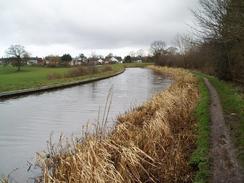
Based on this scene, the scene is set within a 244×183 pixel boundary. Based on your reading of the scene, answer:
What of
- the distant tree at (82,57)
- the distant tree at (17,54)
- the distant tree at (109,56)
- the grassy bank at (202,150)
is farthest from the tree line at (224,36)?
the distant tree at (109,56)

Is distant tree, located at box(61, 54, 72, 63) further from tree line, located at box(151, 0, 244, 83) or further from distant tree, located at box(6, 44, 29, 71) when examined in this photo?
tree line, located at box(151, 0, 244, 83)

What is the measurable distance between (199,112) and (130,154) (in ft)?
24.1

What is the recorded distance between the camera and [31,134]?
14.3m

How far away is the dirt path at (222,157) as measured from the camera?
7082mm

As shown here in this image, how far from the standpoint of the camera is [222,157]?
8359 millimetres

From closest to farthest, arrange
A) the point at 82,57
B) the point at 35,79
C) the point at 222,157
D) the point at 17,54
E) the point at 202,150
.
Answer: the point at 222,157 < the point at 202,150 < the point at 35,79 < the point at 17,54 < the point at 82,57

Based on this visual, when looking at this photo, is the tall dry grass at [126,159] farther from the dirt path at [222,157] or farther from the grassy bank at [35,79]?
the grassy bank at [35,79]

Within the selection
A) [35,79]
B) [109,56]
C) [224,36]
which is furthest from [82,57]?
[224,36]

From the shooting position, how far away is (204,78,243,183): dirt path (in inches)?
279

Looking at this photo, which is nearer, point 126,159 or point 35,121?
point 126,159

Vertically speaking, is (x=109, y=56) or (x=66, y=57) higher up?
(x=66, y=57)

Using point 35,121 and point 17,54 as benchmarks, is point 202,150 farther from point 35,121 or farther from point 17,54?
point 17,54

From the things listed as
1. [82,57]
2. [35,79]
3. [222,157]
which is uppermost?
[222,157]

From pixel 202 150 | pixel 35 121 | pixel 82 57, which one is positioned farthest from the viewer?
pixel 82 57
